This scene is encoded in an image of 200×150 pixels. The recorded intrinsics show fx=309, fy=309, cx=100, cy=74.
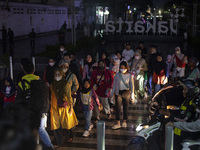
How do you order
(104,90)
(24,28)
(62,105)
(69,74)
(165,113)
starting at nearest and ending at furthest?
(165,113) < (62,105) < (69,74) < (104,90) < (24,28)

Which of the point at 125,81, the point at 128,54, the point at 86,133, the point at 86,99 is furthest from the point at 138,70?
the point at 86,133

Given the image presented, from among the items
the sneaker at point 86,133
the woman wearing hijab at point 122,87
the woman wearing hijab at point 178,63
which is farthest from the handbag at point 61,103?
the woman wearing hijab at point 178,63

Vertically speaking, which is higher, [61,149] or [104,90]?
[104,90]

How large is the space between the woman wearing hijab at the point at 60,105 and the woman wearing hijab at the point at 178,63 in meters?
5.02

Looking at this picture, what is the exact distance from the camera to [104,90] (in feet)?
27.8

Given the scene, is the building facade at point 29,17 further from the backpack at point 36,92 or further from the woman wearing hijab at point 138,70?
the backpack at point 36,92

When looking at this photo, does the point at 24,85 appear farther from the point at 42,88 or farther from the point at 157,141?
the point at 157,141

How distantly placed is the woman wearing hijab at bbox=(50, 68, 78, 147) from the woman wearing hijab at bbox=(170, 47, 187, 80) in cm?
502

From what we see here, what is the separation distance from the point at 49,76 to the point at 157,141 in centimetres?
452

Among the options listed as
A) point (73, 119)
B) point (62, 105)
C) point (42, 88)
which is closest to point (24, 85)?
point (42, 88)

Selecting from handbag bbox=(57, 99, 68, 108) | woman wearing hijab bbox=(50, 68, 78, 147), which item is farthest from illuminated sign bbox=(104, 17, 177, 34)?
handbag bbox=(57, 99, 68, 108)

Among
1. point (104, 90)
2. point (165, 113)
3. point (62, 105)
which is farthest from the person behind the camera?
point (104, 90)

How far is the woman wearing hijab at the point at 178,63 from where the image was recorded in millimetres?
10508

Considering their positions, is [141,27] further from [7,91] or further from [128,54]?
[7,91]
